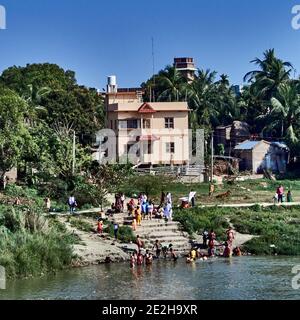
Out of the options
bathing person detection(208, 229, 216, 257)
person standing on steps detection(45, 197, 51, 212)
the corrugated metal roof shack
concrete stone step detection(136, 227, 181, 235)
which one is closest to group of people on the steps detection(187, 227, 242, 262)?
bathing person detection(208, 229, 216, 257)

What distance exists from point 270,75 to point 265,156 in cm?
938

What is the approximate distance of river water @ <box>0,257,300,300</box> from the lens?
26719 millimetres

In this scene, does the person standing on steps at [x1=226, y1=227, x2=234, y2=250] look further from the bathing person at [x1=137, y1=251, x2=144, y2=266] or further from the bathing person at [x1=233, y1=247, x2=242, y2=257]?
the bathing person at [x1=137, y1=251, x2=144, y2=266]

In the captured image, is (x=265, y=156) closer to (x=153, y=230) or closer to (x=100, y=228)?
(x=153, y=230)

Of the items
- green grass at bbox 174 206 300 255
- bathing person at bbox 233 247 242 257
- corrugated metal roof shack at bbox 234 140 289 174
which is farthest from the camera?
corrugated metal roof shack at bbox 234 140 289 174

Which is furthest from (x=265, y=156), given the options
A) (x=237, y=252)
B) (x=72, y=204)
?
(x=237, y=252)

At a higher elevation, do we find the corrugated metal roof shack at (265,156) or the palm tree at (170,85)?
the palm tree at (170,85)

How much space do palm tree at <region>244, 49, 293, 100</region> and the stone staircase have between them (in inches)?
1246

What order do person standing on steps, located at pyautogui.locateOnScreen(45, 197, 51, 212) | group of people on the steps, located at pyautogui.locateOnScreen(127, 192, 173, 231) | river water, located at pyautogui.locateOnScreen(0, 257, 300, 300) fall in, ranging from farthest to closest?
person standing on steps, located at pyautogui.locateOnScreen(45, 197, 51, 212)
group of people on the steps, located at pyautogui.locateOnScreen(127, 192, 173, 231)
river water, located at pyautogui.locateOnScreen(0, 257, 300, 300)

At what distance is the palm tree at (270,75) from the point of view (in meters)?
67.6

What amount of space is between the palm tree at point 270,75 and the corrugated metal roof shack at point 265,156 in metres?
6.42

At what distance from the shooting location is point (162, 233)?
36.9m

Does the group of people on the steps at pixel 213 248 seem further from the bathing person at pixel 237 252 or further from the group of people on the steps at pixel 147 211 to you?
the group of people on the steps at pixel 147 211

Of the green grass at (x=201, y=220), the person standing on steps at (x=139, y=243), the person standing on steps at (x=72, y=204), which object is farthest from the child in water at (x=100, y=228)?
the green grass at (x=201, y=220)
